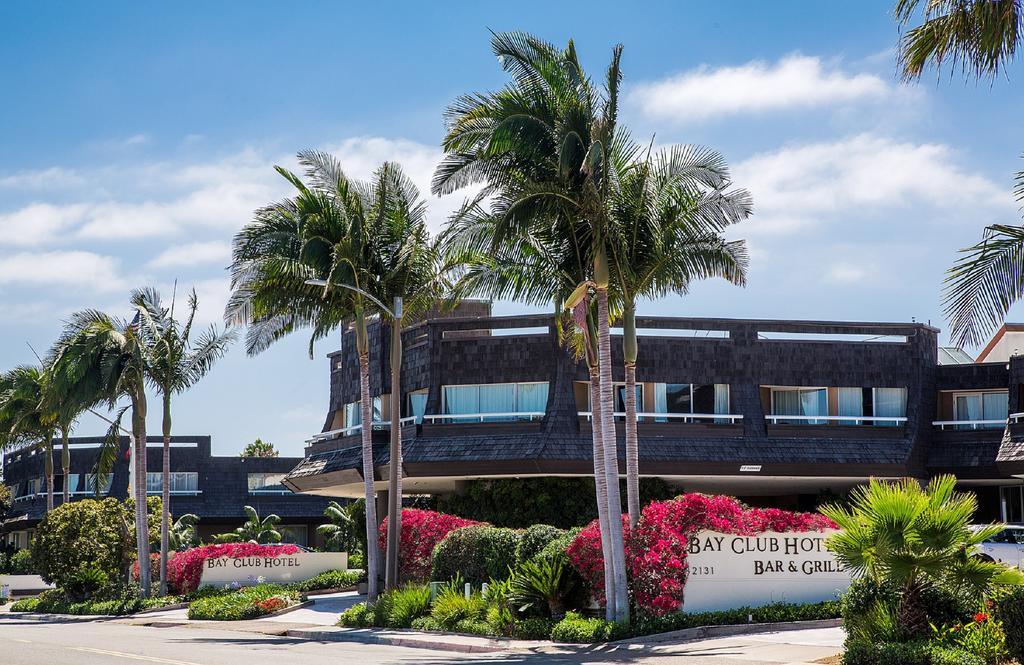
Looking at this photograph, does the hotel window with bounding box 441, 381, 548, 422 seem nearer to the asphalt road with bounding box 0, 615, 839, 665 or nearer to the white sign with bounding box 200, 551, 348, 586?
the white sign with bounding box 200, 551, 348, 586

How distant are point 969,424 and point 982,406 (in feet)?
3.02

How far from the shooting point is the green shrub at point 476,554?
29609 mm

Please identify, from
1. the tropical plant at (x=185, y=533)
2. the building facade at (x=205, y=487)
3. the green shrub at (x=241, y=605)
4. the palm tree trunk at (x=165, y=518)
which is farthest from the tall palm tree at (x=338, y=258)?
the building facade at (x=205, y=487)

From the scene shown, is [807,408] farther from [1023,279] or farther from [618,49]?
[1023,279]

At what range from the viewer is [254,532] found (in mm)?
64062

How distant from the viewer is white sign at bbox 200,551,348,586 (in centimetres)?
4059

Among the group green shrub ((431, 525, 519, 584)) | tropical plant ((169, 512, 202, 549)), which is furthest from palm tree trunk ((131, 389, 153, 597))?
tropical plant ((169, 512, 202, 549))

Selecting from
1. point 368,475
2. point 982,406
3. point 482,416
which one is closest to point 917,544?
point 368,475

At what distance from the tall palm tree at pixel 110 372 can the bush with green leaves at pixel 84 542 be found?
70.7 inches

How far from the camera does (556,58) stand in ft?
76.4

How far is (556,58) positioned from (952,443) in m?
22.3

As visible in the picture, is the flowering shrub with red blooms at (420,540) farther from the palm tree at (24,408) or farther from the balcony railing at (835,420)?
the palm tree at (24,408)

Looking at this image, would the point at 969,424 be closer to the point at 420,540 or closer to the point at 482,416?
the point at 482,416

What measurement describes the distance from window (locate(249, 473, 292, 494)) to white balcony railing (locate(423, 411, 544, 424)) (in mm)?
33246
